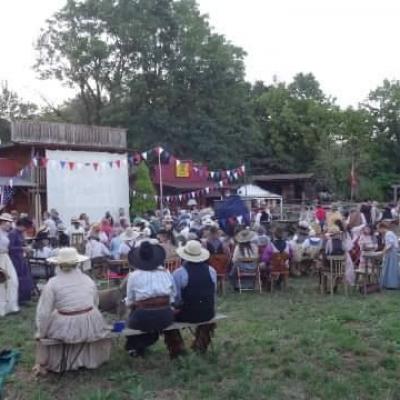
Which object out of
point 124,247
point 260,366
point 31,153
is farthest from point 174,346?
point 31,153

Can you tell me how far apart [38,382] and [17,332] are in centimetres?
257

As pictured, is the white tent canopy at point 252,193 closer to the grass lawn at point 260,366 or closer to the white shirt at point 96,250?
the white shirt at point 96,250

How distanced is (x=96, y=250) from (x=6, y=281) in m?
4.14

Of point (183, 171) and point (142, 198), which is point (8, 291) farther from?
point (183, 171)

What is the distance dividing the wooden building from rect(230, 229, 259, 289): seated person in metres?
16.3

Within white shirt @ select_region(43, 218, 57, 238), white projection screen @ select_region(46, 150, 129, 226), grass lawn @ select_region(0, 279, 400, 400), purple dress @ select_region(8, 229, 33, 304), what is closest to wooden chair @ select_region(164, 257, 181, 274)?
purple dress @ select_region(8, 229, 33, 304)

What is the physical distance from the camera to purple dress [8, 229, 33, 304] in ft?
35.2

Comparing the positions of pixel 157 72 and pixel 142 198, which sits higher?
pixel 157 72

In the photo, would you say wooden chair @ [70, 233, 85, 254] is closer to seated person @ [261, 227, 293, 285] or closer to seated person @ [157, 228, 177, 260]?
seated person @ [157, 228, 177, 260]

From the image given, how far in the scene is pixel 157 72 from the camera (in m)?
39.9

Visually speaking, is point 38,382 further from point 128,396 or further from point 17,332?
point 17,332

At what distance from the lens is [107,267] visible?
13.6m

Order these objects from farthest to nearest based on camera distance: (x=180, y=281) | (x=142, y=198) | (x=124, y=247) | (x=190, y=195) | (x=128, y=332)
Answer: (x=190, y=195) → (x=142, y=198) → (x=124, y=247) → (x=180, y=281) → (x=128, y=332)

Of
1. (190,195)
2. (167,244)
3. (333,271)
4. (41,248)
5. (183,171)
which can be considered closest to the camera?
(333,271)
